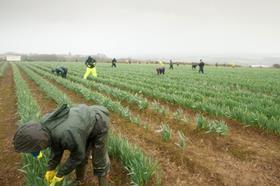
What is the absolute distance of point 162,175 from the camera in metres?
4.27

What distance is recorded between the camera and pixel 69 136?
2893mm

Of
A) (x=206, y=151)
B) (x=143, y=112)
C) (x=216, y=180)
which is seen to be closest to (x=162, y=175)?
(x=216, y=180)

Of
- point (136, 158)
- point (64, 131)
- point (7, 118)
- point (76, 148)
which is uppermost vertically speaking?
point (64, 131)

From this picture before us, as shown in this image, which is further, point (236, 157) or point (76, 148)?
point (236, 157)

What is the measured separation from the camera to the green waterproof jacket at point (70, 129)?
2859mm

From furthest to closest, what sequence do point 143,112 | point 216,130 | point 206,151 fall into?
point 143,112, point 216,130, point 206,151

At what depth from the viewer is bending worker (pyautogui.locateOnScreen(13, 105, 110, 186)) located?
8.63 ft

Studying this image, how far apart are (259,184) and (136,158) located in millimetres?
1954

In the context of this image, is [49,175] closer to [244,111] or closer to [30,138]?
[30,138]

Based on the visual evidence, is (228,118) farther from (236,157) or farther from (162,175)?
(162,175)

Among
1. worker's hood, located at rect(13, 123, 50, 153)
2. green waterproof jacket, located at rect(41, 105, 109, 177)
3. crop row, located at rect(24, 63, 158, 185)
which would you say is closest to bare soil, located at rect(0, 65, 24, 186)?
crop row, located at rect(24, 63, 158, 185)

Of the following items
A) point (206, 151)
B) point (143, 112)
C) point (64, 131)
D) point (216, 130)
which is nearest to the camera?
point (64, 131)

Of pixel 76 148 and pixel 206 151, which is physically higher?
pixel 76 148

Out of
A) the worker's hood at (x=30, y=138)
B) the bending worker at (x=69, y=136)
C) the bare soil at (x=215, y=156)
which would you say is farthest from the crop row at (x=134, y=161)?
the worker's hood at (x=30, y=138)
